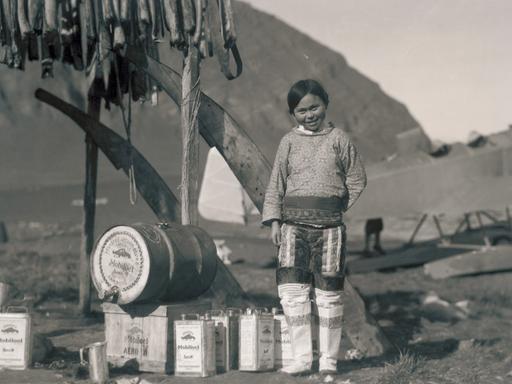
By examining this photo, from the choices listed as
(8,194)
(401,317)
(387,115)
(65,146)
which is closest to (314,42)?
(387,115)

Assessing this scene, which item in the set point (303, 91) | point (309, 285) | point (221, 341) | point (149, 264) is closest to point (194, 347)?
point (221, 341)

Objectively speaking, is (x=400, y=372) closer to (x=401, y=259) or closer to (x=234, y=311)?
(x=234, y=311)

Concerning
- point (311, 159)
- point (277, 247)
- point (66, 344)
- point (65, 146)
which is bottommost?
point (66, 344)

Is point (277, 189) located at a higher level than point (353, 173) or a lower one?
lower

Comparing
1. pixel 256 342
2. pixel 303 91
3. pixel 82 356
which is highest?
pixel 303 91

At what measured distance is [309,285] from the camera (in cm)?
615

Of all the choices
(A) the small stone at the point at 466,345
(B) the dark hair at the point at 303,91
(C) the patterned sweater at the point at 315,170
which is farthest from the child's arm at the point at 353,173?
(A) the small stone at the point at 466,345

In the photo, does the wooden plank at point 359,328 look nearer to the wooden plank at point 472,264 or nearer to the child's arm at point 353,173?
the child's arm at point 353,173

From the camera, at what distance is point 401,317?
383 inches

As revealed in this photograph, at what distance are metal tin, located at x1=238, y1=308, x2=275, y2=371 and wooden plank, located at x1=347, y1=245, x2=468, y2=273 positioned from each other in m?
10.5

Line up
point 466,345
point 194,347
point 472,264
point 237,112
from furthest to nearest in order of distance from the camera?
point 237,112 → point 472,264 → point 466,345 → point 194,347

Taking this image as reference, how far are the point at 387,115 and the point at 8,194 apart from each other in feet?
118

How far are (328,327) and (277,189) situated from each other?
1044mm

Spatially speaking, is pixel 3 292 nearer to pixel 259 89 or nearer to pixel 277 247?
pixel 277 247
